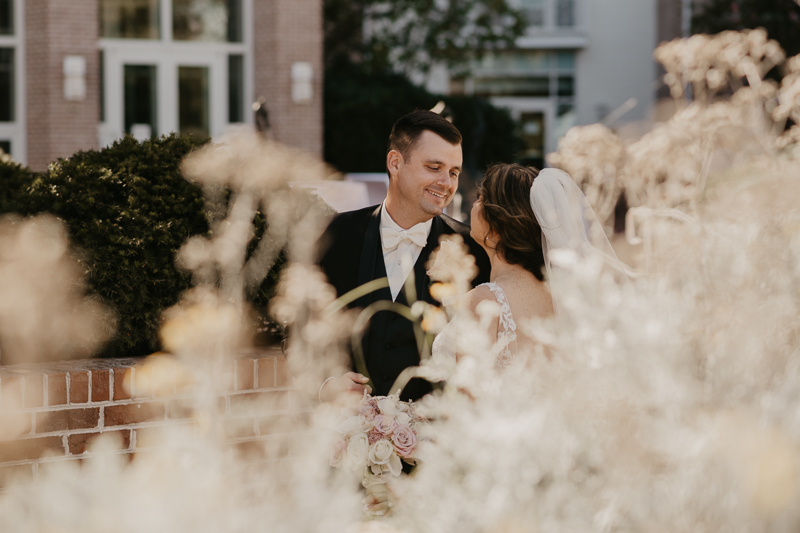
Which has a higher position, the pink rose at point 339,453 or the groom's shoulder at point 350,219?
the groom's shoulder at point 350,219

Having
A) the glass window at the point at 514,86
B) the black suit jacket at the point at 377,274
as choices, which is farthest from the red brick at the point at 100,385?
the glass window at the point at 514,86

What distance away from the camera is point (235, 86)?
1475 cm

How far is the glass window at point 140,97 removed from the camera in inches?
552

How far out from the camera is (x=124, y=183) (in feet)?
10.5

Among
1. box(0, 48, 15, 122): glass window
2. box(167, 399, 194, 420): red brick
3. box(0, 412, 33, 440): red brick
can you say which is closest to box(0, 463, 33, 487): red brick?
box(0, 412, 33, 440): red brick

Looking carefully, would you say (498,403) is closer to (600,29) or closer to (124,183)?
(124,183)

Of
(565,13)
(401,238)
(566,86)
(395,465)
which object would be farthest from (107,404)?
(565,13)

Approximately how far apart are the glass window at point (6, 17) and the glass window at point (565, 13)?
57.8 feet

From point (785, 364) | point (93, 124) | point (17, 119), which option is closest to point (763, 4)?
point (93, 124)

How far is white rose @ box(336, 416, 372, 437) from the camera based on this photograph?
2.48 meters

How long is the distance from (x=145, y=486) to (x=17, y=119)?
45.4ft

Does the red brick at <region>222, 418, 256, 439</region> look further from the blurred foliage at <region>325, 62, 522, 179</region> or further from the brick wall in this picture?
the blurred foliage at <region>325, 62, 522, 179</region>

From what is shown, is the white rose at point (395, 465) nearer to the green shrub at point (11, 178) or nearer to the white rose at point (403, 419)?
the white rose at point (403, 419)

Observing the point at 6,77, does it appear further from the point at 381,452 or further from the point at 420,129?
the point at 381,452
